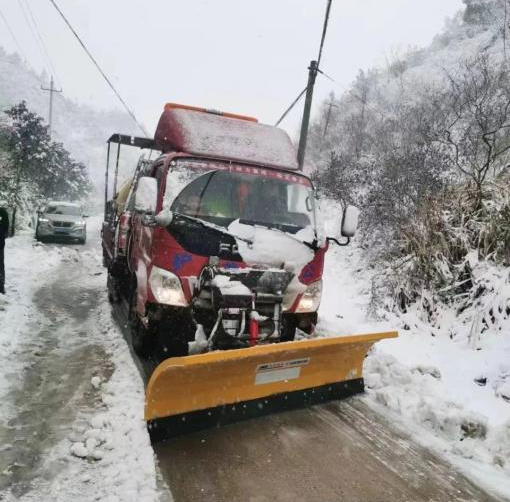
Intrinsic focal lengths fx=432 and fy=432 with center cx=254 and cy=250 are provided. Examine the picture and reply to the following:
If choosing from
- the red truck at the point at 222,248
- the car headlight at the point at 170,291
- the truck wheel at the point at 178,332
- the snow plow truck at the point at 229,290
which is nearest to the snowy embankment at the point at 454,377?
the snow plow truck at the point at 229,290

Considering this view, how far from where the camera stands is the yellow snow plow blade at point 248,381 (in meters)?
3.15

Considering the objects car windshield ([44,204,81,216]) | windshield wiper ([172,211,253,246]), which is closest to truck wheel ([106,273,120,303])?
windshield wiper ([172,211,253,246])

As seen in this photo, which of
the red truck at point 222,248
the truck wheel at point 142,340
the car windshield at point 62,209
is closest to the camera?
the red truck at point 222,248

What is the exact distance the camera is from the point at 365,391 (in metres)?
4.63

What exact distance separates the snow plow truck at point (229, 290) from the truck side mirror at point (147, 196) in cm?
1

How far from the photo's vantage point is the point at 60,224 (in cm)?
1655

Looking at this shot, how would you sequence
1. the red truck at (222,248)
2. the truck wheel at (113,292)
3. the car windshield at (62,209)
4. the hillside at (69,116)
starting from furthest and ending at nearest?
the hillside at (69,116)
the car windshield at (62,209)
the truck wheel at (113,292)
the red truck at (222,248)

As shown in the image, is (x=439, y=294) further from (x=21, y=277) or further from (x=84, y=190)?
(x=84, y=190)

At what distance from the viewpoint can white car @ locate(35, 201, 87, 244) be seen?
639 inches

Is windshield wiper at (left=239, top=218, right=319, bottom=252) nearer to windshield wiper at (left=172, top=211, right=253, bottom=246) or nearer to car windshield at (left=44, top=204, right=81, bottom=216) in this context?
windshield wiper at (left=172, top=211, right=253, bottom=246)

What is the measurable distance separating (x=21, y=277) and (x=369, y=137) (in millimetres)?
14808

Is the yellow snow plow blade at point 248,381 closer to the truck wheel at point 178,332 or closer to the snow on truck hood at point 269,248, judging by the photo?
the truck wheel at point 178,332

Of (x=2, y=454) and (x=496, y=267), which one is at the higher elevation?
(x=496, y=267)

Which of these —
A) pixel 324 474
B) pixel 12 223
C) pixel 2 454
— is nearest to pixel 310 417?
pixel 324 474
